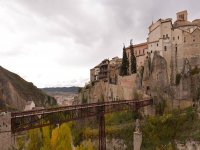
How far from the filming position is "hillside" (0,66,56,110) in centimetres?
10652

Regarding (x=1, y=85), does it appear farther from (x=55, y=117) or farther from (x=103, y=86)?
(x=55, y=117)

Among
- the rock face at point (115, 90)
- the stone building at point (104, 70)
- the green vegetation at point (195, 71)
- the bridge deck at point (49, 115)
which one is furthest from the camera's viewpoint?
the stone building at point (104, 70)

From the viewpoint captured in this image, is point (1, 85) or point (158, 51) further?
point (1, 85)

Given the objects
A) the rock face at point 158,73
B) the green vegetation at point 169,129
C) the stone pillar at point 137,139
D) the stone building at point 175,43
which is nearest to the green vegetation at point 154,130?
the green vegetation at point 169,129

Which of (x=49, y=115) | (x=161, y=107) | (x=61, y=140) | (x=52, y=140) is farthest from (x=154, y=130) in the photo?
(x=49, y=115)

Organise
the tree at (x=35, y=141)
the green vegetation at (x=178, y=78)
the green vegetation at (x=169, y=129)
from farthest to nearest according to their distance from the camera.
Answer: the green vegetation at (x=178, y=78) < the green vegetation at (x=169, y=129) < the tree at (x=35, y=141)

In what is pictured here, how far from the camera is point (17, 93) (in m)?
118

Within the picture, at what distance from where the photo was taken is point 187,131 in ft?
149

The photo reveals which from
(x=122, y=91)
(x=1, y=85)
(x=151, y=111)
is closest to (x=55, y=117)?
(x=151, y=111)

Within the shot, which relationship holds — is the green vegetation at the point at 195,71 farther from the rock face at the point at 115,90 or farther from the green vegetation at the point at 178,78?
the rock face at the point at 115,90

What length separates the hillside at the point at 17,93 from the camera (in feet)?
349

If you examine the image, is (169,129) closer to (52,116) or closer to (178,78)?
(178,78)

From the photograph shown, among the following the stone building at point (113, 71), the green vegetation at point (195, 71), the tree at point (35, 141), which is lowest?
the tree at point (35, 141)

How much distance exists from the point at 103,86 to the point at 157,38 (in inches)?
554
